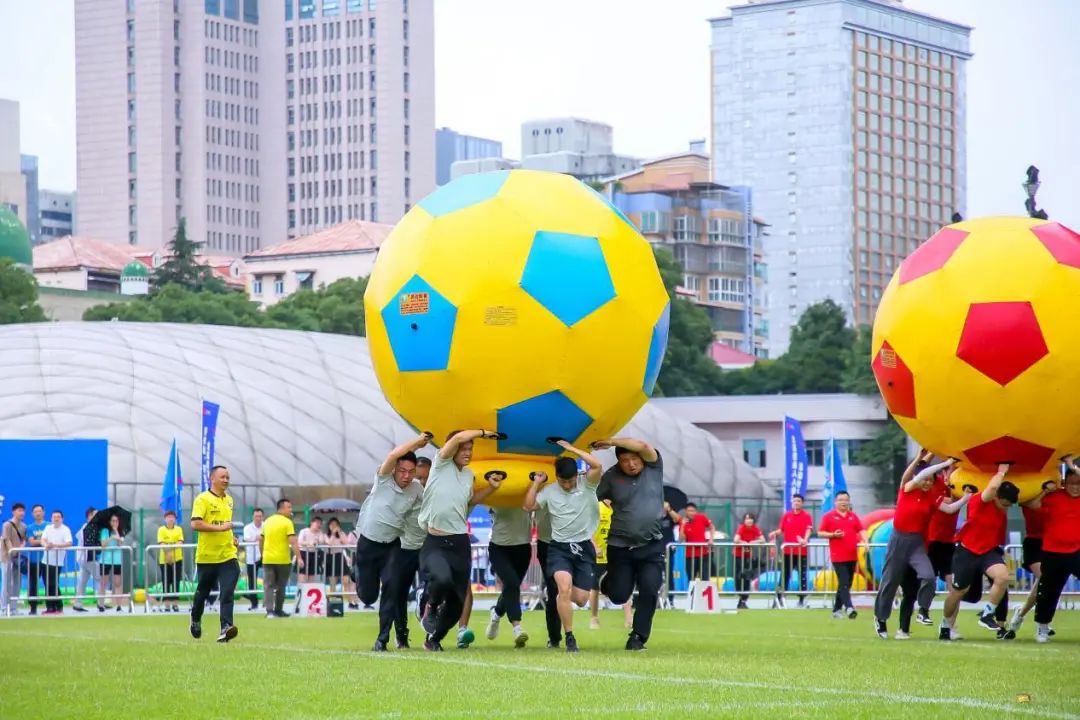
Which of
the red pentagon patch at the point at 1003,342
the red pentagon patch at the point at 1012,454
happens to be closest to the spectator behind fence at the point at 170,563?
the red pentagon patch at the point at 1012,454

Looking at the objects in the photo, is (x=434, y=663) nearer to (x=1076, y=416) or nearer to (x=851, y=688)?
(x=851, y=688)

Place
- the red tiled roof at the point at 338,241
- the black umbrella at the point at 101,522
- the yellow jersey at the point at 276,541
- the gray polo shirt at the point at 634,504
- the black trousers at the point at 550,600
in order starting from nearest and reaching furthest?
the gray polo shirt at the point at 634,504
the black trousers at the point at 550,600
the yellow jersey at the point at 276,541
the black umbrella at the point at 101,522
the red tiled roof at the point at 338,241

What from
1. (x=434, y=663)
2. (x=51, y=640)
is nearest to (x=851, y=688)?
(x=434, y=663)

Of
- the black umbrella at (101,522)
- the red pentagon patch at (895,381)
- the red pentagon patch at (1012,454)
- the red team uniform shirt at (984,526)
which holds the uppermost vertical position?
the red pentagon patch at (895,381)

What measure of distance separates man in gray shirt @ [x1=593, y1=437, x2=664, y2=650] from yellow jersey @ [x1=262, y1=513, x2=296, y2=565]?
9.62 meters

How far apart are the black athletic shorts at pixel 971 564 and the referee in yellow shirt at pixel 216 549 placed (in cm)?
628

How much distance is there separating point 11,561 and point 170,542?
2841mm

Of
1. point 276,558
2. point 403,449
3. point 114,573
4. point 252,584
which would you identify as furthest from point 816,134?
point 403,449

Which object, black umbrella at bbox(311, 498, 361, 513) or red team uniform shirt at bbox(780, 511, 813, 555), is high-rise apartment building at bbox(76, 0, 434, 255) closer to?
black umbrella at bbox(311, 498, 361, 513)

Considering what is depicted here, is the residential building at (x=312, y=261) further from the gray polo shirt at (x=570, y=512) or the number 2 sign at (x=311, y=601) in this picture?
the gray polo shirt at (x=570, y=512)

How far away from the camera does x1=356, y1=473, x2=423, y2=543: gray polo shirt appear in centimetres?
1589

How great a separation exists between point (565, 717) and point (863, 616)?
1411 cm

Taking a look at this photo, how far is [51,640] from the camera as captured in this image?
18.0m

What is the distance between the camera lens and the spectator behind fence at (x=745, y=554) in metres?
27.7
